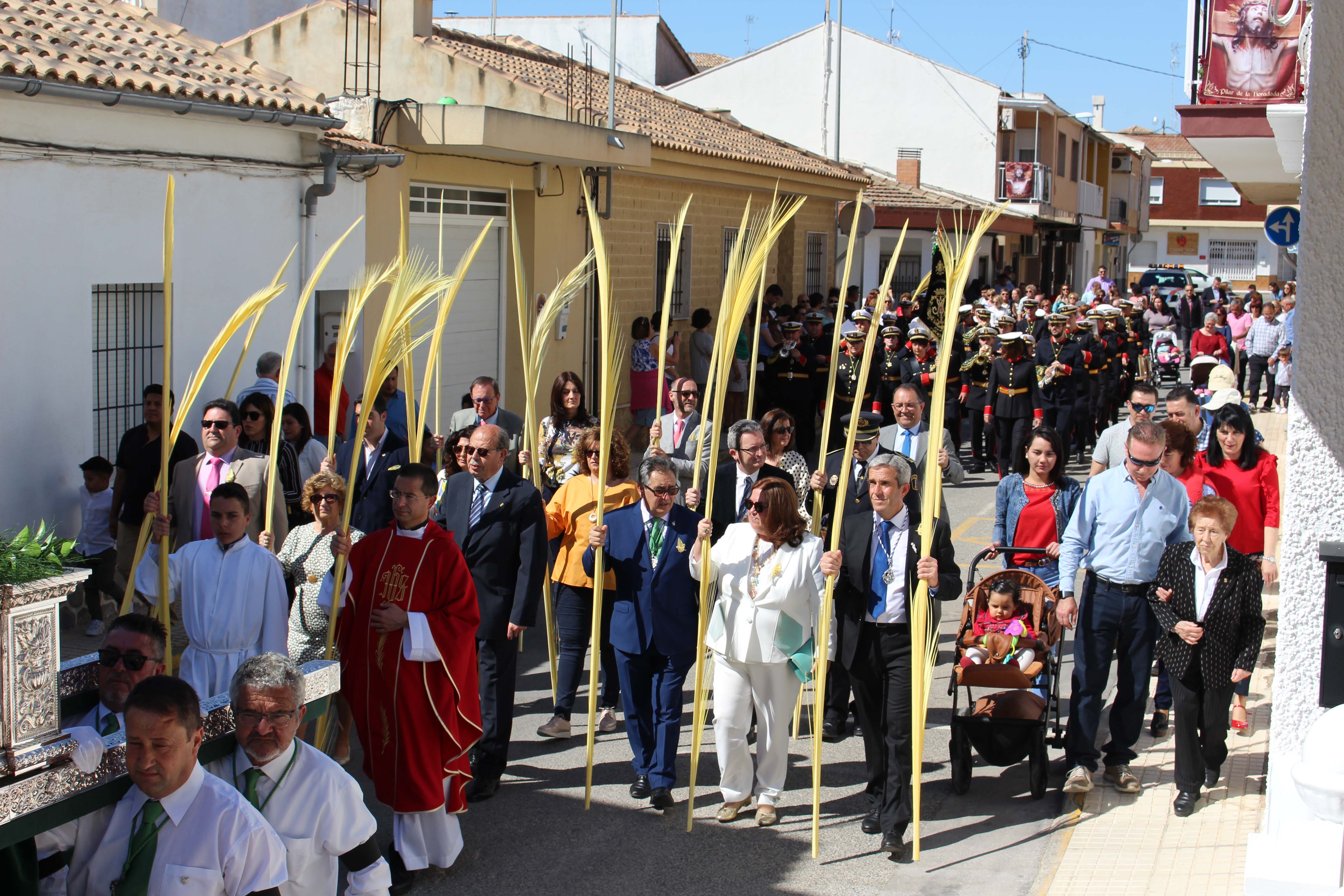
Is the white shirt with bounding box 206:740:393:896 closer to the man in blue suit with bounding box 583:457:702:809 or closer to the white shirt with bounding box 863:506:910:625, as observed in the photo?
the man in blue suit with bounding box 583:457:702:809

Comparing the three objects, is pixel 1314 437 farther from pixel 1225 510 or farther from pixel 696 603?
pixel 696 603

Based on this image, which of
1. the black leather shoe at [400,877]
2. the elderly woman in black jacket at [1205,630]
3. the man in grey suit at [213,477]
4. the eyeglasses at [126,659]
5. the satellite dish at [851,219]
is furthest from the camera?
the satellite dish at [851,219]

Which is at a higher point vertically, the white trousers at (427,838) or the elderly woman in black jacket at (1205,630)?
the elderly woman in black jacket at (1205,630)

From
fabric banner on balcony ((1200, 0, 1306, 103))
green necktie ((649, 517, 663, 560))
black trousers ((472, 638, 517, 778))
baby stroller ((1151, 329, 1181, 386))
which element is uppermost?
fabric banner on balcony ((1200, 0, 1306, 103))

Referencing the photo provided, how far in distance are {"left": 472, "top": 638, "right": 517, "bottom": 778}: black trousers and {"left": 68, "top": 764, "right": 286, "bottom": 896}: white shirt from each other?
8.87 ft

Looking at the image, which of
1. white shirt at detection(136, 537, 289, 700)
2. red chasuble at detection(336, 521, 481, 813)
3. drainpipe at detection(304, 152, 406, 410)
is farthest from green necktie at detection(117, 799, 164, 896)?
drainpipe at detection(304, 152, 406, 410)

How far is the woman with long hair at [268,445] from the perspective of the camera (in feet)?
26.7

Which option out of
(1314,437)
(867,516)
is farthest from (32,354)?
(1314,437)

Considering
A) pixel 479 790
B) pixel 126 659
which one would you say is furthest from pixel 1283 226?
pixel 126 659

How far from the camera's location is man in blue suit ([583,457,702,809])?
6.13 meters

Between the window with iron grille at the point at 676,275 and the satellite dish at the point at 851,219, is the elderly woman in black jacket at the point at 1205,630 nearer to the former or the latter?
the window with iron grille at the point at 676,275

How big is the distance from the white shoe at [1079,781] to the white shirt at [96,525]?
5920 millimetres

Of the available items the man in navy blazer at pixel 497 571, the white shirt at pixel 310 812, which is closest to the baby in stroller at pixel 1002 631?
the man in navy blazer at pixel 497 571

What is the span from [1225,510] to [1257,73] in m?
2.93
